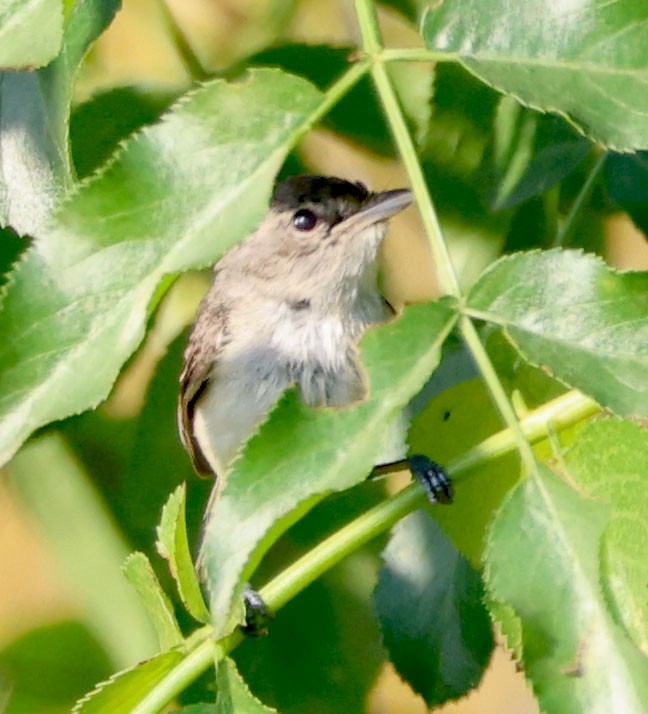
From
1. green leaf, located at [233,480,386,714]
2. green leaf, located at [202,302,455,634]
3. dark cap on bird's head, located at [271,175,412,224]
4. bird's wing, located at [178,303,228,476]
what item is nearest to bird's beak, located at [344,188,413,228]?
dark cap on bird's head, located at [271,175,412,224]

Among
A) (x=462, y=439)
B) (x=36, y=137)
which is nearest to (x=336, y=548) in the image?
(x=462, y=439)

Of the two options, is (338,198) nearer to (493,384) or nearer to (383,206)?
(383,206)

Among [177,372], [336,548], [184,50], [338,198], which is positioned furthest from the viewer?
[338,198]

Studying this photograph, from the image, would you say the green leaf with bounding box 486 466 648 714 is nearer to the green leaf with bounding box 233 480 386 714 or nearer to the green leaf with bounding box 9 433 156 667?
the green leaf with bounding box 233 480 386 714

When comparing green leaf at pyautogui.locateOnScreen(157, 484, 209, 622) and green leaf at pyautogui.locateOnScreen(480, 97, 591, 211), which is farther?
green leaf at pyautogui.locateOnScreen(480, 97, 591, 211)

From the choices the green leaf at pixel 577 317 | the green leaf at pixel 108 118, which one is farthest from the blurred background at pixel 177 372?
the green leaf at pixel 577 317

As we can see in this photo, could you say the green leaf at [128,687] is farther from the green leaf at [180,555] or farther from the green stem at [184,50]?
the green stem at [184,50]
